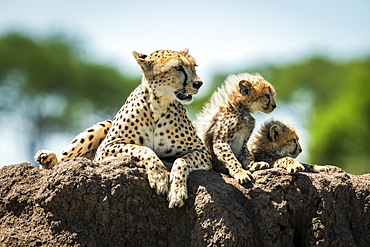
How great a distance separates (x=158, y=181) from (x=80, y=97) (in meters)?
16.3

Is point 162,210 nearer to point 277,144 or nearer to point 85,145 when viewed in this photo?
point 85,145

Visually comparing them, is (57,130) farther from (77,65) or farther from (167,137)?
(167,137)

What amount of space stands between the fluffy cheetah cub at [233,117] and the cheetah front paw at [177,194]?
0.78 meters

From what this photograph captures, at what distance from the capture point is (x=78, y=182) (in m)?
4.67

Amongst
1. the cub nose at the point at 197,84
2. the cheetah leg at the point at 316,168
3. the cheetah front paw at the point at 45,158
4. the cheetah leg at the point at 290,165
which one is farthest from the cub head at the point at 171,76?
the cheetah leg at the point at 316,168

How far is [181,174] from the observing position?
494 cm

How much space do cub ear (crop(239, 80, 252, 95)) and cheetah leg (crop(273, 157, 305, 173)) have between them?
841 millimetres

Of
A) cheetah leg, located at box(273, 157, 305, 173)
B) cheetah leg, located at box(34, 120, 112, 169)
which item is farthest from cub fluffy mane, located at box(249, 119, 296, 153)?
cheetah leg, located at box(34, 120, 112, 169)

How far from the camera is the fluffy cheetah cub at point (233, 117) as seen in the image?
579 centimetres

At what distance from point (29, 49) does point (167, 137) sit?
16.3m

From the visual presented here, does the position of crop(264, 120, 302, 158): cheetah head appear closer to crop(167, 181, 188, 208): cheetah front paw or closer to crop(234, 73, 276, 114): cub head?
crop(234, 73, 276, 114): cub head

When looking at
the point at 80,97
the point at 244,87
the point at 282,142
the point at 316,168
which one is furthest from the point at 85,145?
the point at 80,97

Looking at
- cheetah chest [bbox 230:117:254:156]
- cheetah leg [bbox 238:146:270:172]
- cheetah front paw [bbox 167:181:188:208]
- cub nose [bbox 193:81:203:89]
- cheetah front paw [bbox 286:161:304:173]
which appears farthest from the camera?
cheetah chest [bbox 230:117:254:156]

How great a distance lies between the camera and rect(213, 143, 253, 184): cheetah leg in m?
5.19
